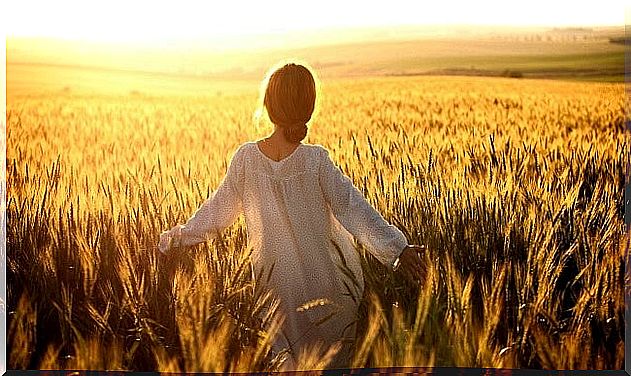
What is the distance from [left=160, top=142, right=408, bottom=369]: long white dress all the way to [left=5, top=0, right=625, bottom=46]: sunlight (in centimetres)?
41

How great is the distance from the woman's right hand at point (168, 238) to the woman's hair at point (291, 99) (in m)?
0.41

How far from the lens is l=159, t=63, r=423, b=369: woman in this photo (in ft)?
9.36

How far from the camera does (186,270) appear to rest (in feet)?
9.73

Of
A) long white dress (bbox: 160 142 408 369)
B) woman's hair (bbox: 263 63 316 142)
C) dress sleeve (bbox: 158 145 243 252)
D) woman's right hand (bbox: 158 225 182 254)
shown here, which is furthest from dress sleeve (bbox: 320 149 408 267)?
woman's right hand (bbox: 158 225 182 254)

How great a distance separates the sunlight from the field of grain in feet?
0.61

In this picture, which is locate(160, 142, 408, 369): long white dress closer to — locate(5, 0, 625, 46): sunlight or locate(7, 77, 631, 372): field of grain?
locate(7, 77, 631, 372): field of grain

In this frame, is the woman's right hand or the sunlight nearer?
the woman's right hand

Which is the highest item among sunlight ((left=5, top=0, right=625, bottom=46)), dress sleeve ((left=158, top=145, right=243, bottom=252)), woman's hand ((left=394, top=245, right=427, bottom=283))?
sunlight ((left=5, top=0, right=625, bottom=46))

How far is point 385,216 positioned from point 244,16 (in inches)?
28.9

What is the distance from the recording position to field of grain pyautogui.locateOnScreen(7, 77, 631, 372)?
2.95 m

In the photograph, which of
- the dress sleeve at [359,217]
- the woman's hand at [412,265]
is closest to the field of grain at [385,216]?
the woman's hand at [412,265]

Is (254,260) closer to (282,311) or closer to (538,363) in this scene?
(282,311)

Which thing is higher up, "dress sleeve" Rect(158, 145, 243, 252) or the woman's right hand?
"dress sleeve" Rect(158, 145, 243, 252)

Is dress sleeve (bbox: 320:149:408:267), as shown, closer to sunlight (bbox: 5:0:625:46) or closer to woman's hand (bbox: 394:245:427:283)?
woman's hand (bbox: 394:245:427:283)
